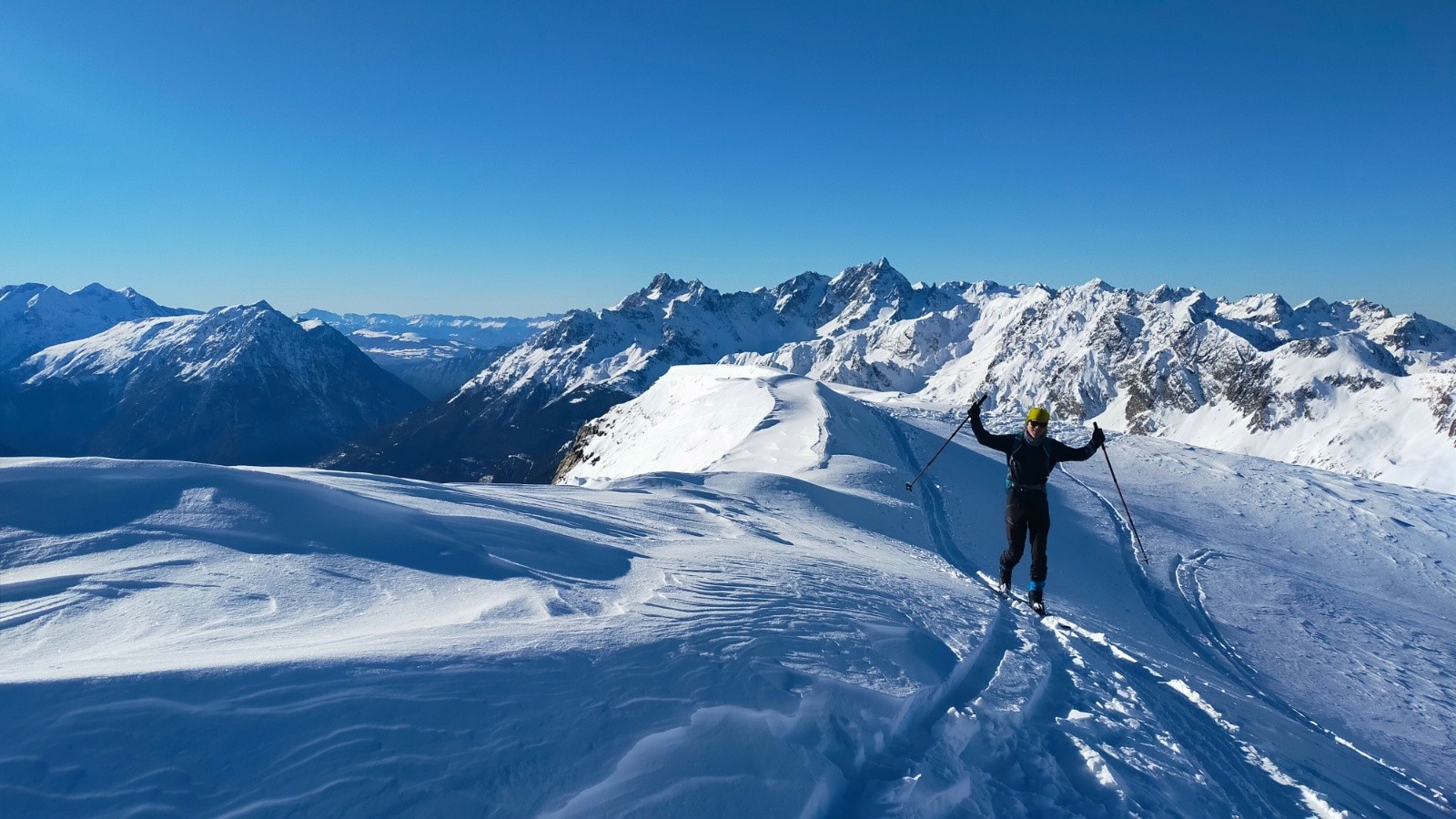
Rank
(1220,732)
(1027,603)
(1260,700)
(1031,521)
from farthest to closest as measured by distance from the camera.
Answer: (1027,603) → (1031,521) → (1260,700) → (1220,732)

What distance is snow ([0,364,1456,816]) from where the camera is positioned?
4359 mm

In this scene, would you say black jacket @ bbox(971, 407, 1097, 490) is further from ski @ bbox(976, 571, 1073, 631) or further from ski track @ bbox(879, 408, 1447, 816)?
ski track @ bbox(879, 408, 1447, 816)

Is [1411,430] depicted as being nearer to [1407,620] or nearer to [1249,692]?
[1407,620]

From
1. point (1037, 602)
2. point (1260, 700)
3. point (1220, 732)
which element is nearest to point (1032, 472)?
point (1037, 602)

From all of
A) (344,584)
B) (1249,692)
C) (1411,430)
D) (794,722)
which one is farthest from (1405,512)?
(1411,430)

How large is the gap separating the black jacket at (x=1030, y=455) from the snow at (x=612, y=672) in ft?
7.28

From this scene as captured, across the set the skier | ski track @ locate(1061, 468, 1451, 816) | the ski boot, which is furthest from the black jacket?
ski track @ locate(1061, 468, 1451, 816)

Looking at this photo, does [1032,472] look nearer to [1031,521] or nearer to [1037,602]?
[1031,521]

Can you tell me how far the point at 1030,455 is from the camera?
10367 mm

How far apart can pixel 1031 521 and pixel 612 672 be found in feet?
25.0

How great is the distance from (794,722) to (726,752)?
0.79 meters

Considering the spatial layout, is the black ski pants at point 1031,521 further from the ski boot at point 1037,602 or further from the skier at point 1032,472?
the ski boot at point 1037,602

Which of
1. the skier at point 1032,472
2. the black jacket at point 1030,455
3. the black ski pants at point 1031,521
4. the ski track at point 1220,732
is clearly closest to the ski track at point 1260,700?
the ski track at point 1220,732

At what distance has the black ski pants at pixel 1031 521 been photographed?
1055cm
